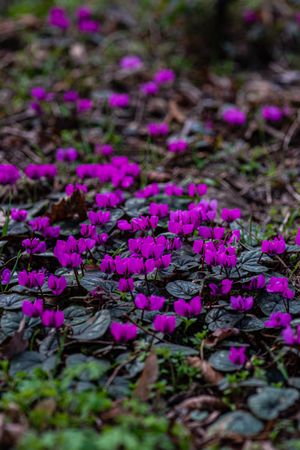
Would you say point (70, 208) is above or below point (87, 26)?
below

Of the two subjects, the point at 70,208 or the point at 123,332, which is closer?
the point at 123,332

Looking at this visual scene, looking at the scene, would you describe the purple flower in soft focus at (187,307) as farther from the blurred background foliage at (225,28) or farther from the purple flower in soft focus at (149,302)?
the blurred background foliage at (225,28)

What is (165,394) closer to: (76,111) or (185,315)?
(185,315)

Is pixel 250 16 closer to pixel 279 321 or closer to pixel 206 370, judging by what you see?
pixel 279 321

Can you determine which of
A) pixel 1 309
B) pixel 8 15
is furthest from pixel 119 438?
pixel 8 15

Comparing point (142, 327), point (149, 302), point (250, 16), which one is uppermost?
point (250, 16)

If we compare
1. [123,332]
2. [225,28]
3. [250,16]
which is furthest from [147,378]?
[250,16]
